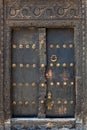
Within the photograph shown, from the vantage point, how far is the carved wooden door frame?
5957 mm

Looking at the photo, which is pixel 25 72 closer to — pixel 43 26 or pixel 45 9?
pixel 43 26

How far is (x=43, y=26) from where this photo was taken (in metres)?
5.98

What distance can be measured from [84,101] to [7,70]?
1289mm

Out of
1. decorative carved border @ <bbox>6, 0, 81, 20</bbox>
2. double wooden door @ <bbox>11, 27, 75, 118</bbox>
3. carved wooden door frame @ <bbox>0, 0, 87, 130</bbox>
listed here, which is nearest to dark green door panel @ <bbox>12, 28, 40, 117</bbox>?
double wooden door @ <bbox>11, 27, 75, 118</bbox>

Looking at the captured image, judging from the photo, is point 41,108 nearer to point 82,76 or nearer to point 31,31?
point 82,76

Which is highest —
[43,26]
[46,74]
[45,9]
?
[45,9]

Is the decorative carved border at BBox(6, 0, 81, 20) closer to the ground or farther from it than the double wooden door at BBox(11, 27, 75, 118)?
farther from it

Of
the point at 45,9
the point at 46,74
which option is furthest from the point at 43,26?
the point at 46,74

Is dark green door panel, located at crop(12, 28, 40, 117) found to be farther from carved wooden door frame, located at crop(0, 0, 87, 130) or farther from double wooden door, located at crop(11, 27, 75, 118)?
carved wooden door frame, located at crop(0, 0, 87, 130)

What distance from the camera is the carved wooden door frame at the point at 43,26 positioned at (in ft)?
19.5

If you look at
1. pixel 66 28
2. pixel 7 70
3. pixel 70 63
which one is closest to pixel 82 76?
pixel 70 63

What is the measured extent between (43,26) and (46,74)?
2.48ft

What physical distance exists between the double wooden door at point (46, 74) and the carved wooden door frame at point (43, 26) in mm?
115

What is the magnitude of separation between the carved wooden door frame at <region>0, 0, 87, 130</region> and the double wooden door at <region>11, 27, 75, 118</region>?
0.11m
